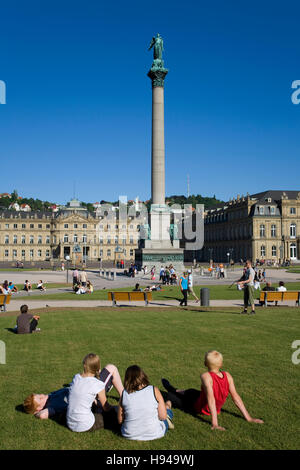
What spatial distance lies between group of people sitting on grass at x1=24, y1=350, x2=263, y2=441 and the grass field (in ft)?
0.61

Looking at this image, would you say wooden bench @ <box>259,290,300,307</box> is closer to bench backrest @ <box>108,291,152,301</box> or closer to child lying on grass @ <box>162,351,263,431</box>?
bench backrest @ <box>108,291,152,301</box>

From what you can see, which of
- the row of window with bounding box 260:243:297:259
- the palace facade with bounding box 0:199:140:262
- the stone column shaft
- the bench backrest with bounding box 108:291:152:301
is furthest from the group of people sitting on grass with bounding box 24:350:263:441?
the palace facade with bounding box 0:199:140:262

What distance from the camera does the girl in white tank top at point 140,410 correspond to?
675cm

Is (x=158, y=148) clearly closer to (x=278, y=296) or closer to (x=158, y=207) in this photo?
(x=158, y=207)

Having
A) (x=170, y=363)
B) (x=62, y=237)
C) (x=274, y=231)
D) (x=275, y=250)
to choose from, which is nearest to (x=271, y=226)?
(x=274, y=231)

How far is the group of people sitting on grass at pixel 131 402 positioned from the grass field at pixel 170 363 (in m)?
0.19

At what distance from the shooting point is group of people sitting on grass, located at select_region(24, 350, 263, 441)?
678cm

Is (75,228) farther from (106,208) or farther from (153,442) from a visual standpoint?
(153,442)

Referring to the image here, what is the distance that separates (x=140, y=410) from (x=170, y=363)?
13.8 ft

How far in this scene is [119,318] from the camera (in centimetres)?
1870

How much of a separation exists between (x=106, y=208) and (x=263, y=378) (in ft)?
462

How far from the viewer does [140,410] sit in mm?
6762

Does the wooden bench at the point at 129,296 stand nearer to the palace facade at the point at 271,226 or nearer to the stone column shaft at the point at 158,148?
the stone column shaft at the point at 158,148
